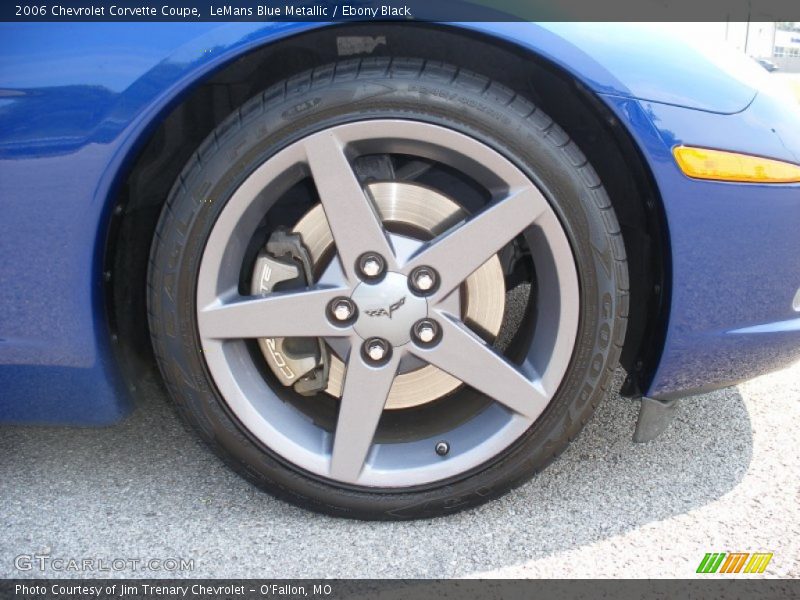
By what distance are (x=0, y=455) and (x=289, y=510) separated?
2.51 feet

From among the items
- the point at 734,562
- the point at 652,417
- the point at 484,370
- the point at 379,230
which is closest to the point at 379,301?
the point at 379,230

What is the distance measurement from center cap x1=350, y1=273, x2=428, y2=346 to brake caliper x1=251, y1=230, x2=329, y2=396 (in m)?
0.20

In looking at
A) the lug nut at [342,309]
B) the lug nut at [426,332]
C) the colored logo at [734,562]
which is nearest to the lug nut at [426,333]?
the lug nut at [426,332]

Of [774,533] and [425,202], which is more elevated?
[425,202]

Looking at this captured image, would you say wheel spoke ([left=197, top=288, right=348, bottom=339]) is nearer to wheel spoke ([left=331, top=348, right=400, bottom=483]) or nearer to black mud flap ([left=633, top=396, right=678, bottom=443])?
wheel spoke ([left=331, top=348, right=400, bottom=483])

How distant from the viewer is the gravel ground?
1442mm

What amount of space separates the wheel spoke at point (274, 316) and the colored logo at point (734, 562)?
819mm

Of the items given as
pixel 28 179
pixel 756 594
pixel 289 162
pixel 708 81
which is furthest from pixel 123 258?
pixel 756 594

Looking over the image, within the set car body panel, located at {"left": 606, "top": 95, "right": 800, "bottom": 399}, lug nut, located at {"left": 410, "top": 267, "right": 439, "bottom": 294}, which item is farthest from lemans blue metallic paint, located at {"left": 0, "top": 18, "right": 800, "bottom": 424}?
lug nut, located at {"left": 410, "top": 267, "right": 439, "bottom": 294}

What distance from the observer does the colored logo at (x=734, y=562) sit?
4.62 feet

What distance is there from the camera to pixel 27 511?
1604 millimetres

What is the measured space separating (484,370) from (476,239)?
261 millimetres

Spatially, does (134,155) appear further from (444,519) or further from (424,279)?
(444,519)

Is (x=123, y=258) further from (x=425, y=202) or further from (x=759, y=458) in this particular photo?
(x=759, y=458)
